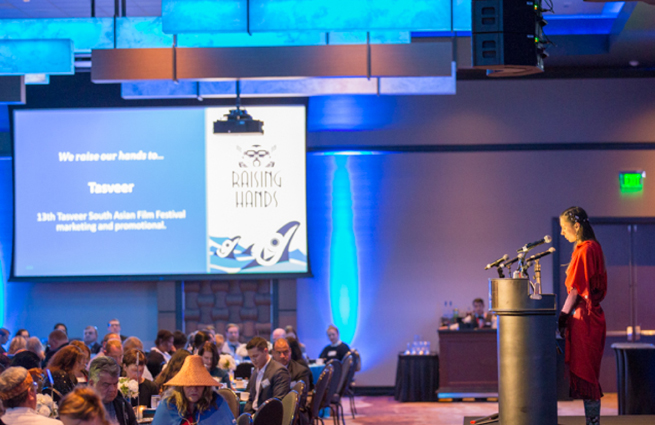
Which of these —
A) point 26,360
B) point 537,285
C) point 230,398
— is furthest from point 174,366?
point 537,285

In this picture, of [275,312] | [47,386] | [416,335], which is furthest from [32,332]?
[47,386]

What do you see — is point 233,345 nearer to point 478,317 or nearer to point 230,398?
point 478,317

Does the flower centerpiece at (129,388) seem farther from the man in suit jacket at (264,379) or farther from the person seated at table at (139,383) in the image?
the man in suit jacket at (264,379)

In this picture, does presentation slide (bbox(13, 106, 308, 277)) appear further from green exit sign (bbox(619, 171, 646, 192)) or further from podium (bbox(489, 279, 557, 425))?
podium (bbox(489, 279, 557, 425))

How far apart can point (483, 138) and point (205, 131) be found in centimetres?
435

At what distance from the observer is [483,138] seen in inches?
487

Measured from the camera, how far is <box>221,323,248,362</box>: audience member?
1034 centimetres

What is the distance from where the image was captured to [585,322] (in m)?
4.22

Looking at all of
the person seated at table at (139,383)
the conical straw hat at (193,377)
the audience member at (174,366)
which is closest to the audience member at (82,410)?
the conical straw hat at (193,377)

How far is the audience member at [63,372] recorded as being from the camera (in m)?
5.12

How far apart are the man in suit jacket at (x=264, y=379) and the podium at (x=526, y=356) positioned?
258cm

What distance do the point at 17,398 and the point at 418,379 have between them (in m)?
8.27

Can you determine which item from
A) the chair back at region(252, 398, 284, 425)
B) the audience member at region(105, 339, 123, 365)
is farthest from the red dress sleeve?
the audience member at region(105, 339, 123, 365)

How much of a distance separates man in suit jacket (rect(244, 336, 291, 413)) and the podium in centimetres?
258
